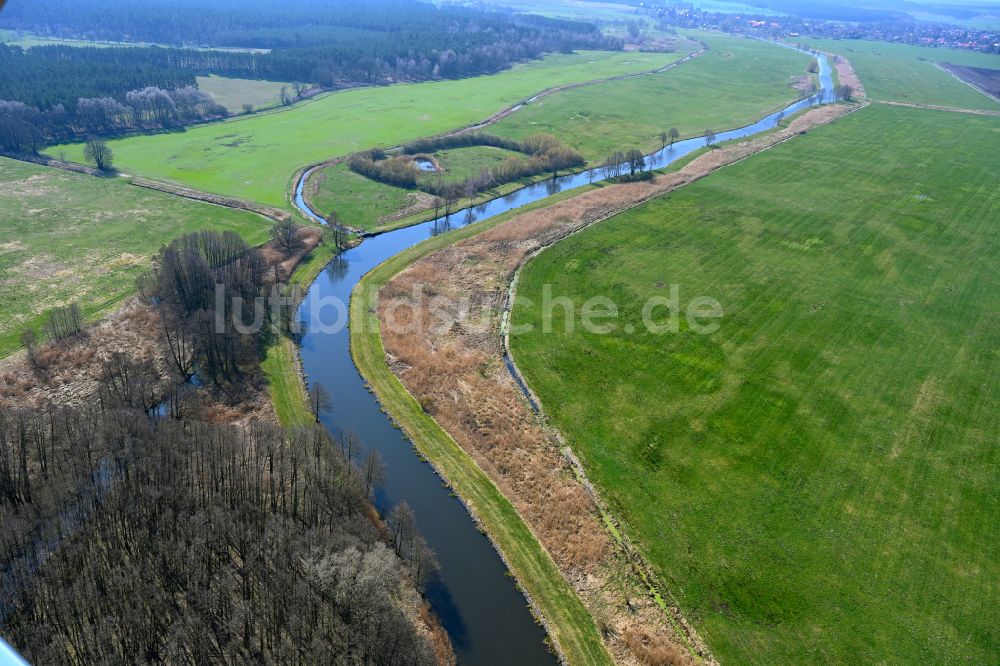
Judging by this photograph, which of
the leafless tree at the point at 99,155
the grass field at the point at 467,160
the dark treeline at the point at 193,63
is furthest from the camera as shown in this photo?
the dark treeline at the point at 193,63

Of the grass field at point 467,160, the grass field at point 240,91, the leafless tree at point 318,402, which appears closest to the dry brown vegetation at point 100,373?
the leafless tree at point 318,402

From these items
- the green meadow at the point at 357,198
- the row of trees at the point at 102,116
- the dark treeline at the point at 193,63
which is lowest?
the green meadow at the point at 357,198

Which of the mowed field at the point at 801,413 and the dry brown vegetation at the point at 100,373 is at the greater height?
the dry brown vegetation at the point at 100,373

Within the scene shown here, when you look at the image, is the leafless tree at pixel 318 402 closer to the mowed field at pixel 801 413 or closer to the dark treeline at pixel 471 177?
the mowed field at pixel 801 413

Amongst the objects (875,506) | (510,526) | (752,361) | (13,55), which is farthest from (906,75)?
(13,55)

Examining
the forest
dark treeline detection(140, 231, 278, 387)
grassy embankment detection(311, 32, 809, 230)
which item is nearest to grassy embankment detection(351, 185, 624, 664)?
the forest

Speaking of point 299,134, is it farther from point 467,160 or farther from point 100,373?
point 100,373

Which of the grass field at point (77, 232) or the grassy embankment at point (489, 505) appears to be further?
the grass field at point (77, 232)
